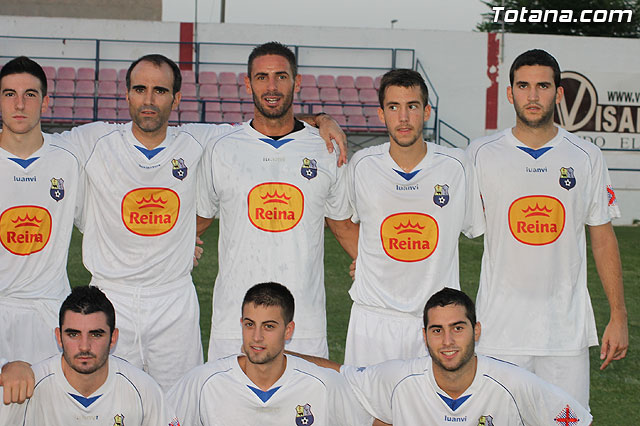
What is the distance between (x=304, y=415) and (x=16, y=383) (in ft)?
4.49

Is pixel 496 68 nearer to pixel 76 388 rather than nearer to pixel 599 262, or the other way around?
pixel 599 262

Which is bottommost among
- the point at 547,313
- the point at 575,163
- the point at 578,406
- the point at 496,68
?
the point at 578,406

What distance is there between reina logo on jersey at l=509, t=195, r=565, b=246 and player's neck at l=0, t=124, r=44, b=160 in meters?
2.61

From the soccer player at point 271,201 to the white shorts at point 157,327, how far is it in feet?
0.54

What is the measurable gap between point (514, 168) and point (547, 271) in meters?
0.57

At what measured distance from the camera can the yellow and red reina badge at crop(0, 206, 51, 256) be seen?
14.8 feet

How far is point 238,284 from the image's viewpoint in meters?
4.66

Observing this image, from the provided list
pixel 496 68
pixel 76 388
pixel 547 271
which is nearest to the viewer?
pixel 76 388

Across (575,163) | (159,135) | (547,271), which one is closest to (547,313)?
(547,271)

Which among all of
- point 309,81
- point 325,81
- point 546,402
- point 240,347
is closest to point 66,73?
point 309,81

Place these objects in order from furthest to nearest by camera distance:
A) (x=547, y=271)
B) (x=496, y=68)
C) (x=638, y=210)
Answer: (x=496, y=68) < (x=638, y=210) < (x=547, y=271)

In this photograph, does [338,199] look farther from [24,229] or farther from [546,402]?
[24,229]

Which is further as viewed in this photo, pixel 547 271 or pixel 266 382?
pixel 547 271

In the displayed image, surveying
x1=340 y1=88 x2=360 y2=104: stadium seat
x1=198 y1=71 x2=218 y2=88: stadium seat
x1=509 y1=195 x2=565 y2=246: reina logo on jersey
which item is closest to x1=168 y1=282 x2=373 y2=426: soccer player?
x1=509 y1=195 x2=565 y2=246: reina logo on jersey
